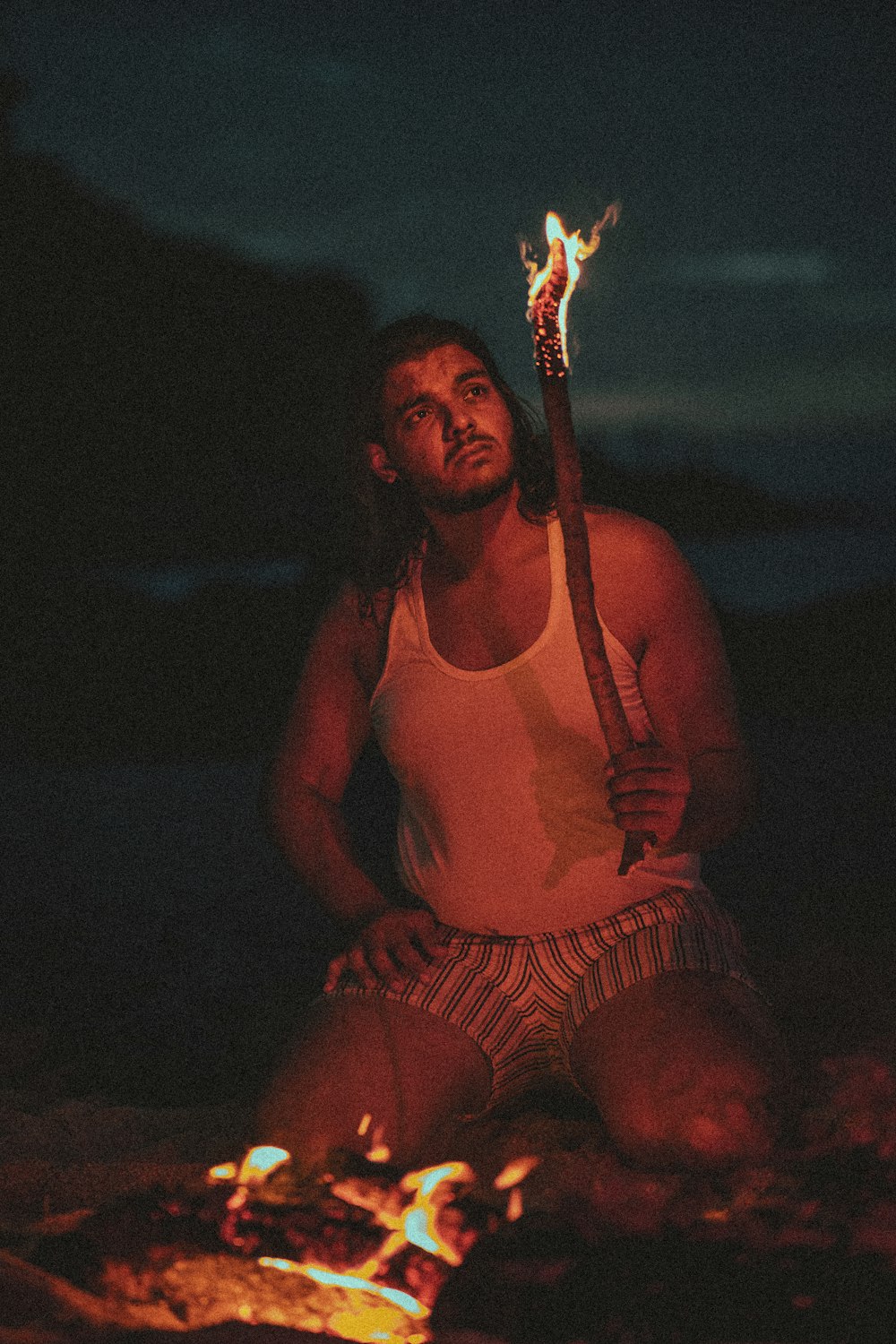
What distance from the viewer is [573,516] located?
9.57 feet

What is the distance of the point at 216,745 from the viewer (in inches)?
409

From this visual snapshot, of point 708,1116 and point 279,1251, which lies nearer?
point 279,1251

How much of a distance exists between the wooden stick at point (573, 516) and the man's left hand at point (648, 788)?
0.04 meters

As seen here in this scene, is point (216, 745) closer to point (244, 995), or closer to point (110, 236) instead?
point (244, 995)

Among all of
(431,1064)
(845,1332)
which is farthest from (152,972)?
(845,1332)

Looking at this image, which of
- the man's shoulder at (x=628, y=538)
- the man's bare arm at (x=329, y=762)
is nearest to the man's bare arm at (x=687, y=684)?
the man's shoulder at (x=628, y=538)

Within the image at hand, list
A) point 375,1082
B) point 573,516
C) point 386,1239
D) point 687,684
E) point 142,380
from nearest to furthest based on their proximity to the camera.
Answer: point 386,1239
point 573,516
point 375,1082
point 687,684
point 142,380

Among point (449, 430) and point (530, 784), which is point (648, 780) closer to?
point (530, 784)

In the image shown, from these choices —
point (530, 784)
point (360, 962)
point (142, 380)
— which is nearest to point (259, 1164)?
point (360, 962)

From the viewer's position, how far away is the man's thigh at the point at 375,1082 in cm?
302

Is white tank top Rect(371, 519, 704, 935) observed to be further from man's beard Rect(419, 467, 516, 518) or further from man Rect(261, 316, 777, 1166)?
man's beard Rect(419, 467, 516, 518)

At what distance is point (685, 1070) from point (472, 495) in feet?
4.44

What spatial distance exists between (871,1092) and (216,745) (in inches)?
295

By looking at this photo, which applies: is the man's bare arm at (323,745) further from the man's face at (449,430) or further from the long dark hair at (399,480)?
the man's face at (449,430)
